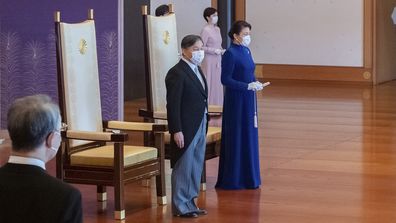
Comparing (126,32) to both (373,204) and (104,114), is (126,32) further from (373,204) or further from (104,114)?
(373,204)

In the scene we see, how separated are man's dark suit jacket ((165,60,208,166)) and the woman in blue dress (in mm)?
903

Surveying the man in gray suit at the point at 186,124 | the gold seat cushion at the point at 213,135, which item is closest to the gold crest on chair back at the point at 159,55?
the gold seat cushion at the point at 213,135

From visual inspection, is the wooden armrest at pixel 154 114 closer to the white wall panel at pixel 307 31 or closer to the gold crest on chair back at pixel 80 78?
the gold crest on chair back at pixel 80 78

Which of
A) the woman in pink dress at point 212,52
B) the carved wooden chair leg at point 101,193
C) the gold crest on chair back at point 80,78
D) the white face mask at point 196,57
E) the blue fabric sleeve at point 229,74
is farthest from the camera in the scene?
the woman in pink dress at point 212,52

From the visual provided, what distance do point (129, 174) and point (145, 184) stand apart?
4.01 ft

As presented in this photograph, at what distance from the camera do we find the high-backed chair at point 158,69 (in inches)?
273

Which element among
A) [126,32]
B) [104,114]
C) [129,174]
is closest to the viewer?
[129,174]

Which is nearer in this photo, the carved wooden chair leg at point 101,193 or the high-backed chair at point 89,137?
the high-backed chair at point 89,137

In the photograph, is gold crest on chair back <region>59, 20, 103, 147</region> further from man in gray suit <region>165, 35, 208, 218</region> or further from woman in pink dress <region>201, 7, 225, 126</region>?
woman in pink dress <region>201, 7, 225, 126</region>

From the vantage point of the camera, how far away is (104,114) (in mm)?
8617

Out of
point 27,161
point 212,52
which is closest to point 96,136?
point 27,161

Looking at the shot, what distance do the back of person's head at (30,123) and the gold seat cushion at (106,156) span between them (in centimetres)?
323

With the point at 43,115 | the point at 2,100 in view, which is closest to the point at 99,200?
the point at 2,100

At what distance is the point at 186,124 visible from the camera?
5.90 metres
